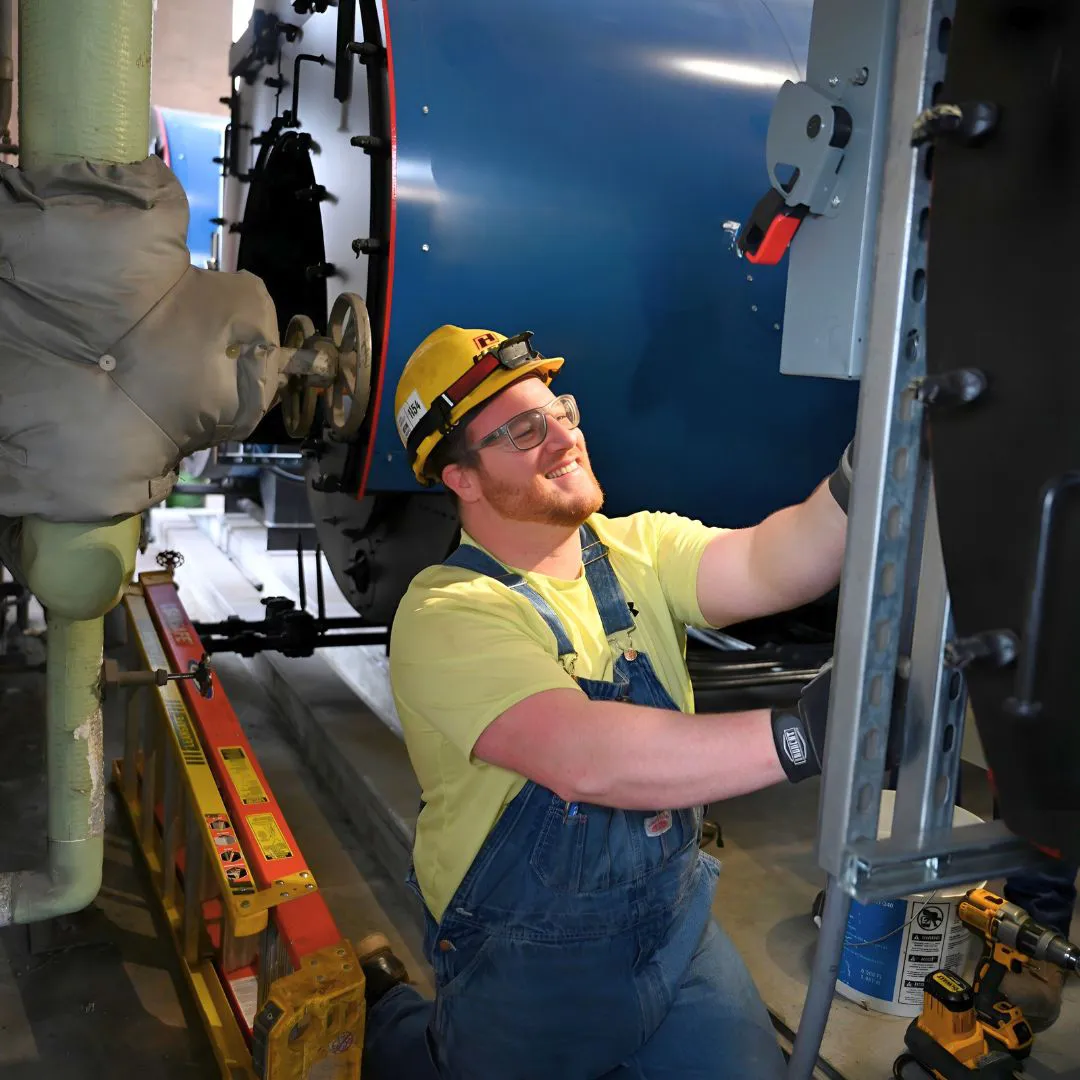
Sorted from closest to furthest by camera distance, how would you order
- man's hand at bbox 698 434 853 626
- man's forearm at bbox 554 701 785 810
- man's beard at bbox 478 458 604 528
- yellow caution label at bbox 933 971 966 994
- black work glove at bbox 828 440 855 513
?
man's forearm at bbox 554 701 785 810, black work glove at bbox 828 440 855 513, man's hand at bbox 698 434 853 626, man's beard at bbox 478 458 604 528, yellow caution label at bbox 933 971 966 994

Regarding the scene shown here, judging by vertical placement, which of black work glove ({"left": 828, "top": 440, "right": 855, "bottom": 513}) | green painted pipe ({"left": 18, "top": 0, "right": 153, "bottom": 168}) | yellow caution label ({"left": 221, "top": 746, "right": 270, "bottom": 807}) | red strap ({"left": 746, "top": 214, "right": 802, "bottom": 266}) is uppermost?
green painted pipe ({"left": 18, "top": 0, "right": 153, "bottom": 168})

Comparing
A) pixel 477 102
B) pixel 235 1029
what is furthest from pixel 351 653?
pixel 477 102

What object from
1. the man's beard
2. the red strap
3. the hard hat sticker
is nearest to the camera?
the red strap

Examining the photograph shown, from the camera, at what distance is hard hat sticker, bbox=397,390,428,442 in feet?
5.35

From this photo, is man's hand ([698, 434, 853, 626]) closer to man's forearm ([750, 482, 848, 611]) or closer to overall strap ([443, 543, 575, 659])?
man's forearm ([750, 482, 848, 611])

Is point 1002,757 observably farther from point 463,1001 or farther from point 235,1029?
point 235,1029

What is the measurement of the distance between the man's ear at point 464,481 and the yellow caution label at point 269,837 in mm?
691

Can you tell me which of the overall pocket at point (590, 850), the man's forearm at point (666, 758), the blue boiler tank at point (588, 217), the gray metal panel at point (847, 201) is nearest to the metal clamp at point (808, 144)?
the gray metal panel at point (847, 201)

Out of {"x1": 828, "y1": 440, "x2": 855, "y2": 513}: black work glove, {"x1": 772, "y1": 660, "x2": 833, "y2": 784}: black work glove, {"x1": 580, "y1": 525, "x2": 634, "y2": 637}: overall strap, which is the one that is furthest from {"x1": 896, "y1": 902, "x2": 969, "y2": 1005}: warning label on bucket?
{"x1": 772, "y1": 660, "x2": 833, "y2": 784}: black work glove

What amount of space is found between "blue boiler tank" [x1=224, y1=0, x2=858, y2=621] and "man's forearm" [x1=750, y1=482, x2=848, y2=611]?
71 cm

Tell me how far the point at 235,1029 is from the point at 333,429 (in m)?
1.07

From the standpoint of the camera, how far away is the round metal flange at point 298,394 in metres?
1.79

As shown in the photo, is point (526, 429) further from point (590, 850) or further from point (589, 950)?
point (589, 950)

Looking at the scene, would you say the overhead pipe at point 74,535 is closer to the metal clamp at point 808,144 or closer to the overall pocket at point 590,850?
the overall pocket at point 590,850
